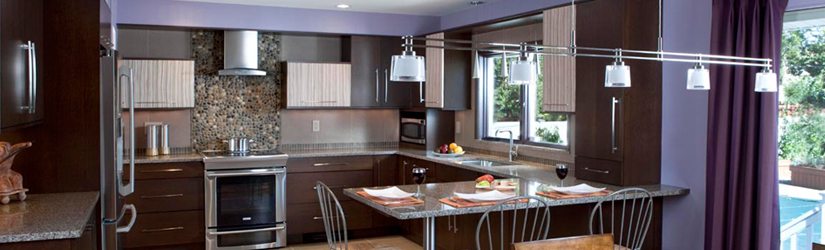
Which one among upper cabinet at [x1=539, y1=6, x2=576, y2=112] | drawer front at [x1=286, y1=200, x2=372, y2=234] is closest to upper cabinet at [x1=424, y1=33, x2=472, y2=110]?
drawer front at [x1=286, y1=200, x2=372, y2=234]

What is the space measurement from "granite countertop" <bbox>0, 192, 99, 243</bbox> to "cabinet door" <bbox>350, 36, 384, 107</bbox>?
330cm

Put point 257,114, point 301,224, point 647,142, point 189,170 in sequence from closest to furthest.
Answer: point 647,142 < point 189,170 < point 301,224 < point 257,114

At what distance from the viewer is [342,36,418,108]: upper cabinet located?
6.46m

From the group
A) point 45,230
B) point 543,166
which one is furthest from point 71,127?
point 543,166

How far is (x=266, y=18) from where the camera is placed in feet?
20.0

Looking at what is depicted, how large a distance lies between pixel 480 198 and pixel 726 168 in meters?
1.36

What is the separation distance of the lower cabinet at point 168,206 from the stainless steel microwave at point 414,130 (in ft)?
6.72

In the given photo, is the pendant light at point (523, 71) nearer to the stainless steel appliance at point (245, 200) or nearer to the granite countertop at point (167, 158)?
the stainless steel appliance at point (245, 200)

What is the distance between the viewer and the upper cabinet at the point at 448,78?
608 centimetres

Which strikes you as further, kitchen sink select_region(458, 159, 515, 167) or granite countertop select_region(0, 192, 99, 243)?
kitchen sink select_region(458, 159, 515, 167)

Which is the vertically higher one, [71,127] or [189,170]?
[71,127]

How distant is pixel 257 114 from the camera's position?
6.45m

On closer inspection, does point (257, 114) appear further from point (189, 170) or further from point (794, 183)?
point (794, 183)

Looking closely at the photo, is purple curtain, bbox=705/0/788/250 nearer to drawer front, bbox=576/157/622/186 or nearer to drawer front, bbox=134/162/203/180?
drawer front, bbox=576/157/622/186
